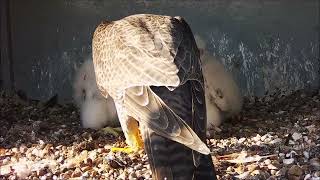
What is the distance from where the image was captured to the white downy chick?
14.4 feet

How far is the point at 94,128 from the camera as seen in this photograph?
14.5 feet

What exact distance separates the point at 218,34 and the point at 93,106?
1191mm

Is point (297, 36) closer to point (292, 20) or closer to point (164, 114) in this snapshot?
point (292, 20)

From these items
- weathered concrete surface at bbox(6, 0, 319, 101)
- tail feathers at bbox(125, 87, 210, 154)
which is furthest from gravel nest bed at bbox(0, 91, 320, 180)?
tail feathers at bbox(125, 87, 210, 154)

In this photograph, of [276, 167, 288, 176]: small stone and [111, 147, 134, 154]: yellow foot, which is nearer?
[276, 167, 288, 176]: small stone

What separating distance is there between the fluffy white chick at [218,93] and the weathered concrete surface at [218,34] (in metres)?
0.56

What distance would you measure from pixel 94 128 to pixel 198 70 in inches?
47.6

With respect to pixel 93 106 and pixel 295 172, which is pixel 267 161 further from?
pixel 93 106

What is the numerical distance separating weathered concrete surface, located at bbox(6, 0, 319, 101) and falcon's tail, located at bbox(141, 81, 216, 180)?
6.53 ft

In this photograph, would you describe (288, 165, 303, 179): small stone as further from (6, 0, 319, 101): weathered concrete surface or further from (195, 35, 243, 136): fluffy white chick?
(6, 0, 319, 101): weathered concrete surface

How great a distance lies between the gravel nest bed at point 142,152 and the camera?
3516mm

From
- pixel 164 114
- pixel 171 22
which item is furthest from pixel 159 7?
pixel 164 114

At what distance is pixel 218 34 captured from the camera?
509 cm

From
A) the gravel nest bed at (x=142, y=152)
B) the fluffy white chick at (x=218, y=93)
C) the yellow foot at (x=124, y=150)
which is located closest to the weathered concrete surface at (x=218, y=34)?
the gravel nest bed at (x=142, y=152)
